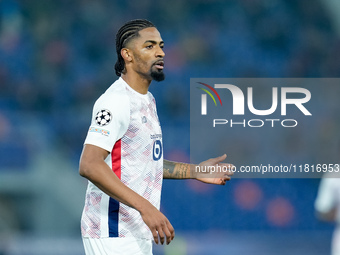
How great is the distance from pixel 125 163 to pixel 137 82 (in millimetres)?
466

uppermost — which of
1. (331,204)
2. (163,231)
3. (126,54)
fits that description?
(126,54)

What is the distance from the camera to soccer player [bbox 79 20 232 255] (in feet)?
8.40

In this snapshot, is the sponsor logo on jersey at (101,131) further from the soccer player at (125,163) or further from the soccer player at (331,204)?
the soccer player at (331,204)

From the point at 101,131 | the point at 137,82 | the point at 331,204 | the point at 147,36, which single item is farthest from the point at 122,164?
the point at 331,204

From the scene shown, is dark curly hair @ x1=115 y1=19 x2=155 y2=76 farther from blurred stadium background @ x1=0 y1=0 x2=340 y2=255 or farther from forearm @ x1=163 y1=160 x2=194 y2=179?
blurred stadium background @ x1=0 y1=0 x2=340 y2=255

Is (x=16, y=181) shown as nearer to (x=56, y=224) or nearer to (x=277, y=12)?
(x=56, y=224)

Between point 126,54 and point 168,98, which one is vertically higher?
point 168,98

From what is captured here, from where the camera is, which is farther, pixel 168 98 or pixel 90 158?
pixel 168 98

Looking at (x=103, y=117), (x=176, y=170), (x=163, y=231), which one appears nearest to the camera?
(x=163, y=231)

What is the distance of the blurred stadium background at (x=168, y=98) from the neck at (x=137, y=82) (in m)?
3.75

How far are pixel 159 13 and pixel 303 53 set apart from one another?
7.36ft

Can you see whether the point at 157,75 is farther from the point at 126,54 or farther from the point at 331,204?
the point at 331,204

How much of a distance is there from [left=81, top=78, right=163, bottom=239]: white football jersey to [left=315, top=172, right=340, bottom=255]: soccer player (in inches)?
99.3

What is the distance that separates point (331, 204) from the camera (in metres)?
5.03
